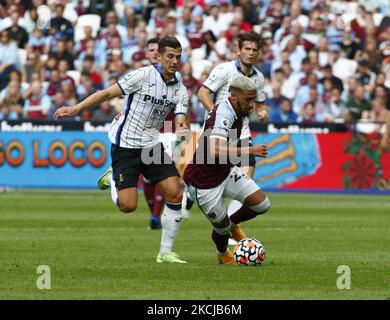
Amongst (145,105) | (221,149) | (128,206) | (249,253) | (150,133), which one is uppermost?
(145,105)

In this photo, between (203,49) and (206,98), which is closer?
(206,98)

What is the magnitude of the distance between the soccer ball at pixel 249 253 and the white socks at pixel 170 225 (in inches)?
34.0

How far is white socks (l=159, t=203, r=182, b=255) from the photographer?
1382cm

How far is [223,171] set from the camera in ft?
44.7

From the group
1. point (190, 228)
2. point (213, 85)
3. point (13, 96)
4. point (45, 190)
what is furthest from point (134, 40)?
point (213, 85)

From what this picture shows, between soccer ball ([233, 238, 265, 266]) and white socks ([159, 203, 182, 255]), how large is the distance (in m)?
0.86

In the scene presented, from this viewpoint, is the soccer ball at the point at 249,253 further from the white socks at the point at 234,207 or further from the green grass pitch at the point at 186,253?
the white socks at the point at 234,207

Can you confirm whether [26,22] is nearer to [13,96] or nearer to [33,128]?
[13,96]

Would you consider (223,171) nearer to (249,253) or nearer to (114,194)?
(249,253)

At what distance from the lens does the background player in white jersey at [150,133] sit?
13828 mm

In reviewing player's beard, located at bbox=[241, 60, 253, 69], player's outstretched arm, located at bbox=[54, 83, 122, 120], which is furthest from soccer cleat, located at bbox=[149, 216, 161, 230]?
player's outstretched arm, located at bbox=[54, 83, 122, 120]

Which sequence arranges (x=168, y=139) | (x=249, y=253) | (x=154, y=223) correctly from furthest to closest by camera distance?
1. (x=154, y=223)
2. (x=168, y=139)
3. (x=249, y=253)

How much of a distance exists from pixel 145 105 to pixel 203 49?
1838cm

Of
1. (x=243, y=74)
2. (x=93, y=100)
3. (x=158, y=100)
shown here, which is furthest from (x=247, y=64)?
(x=93, y=100)
